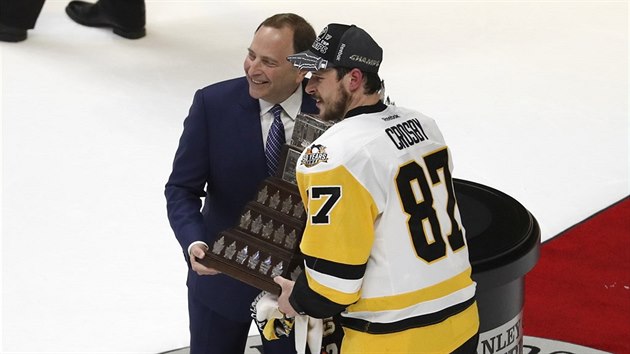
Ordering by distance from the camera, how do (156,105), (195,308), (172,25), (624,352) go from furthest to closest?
(172,25)
(156,105)
(624,352)
(195,308)

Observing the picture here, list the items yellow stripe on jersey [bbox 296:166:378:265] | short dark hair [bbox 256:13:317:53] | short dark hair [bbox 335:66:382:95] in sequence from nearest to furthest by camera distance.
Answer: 1. yellow stripe on jersey [bbox 296:166:378:265]
2. short dark hair [bbox 335:66:382:95]
3. short dark hair [bbox 256:13:317:53]

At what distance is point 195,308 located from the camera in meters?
3.27

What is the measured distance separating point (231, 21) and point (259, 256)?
6.12 meters

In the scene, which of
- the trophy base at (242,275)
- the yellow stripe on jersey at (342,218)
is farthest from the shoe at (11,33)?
the yellow stripe on jersey at (342,218)

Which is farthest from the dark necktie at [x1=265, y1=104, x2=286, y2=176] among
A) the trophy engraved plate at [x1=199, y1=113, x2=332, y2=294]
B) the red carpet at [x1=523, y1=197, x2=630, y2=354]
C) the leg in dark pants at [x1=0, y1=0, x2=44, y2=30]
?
the leg in dark pants at [x1=0, y1=0, x2=44, y2=30]

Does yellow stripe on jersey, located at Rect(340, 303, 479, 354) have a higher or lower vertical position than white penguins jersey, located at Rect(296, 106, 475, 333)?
lower

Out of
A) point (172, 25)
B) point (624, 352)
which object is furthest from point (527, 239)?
point (172, 25)

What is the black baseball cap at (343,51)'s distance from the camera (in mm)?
2564

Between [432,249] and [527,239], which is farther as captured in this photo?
[527,239]

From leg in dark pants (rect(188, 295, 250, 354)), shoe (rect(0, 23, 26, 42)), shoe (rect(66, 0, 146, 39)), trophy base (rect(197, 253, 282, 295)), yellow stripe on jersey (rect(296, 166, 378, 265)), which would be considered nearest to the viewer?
yellow stripe on jersey (rect(296, 166, 378, 265))

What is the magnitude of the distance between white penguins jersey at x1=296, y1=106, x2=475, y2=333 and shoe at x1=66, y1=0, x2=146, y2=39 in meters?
5.71

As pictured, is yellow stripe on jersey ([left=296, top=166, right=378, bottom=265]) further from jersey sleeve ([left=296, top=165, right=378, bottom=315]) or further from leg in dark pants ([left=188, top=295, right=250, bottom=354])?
leg in dark pants ([left=188, top=295, right=250, bottom=354])

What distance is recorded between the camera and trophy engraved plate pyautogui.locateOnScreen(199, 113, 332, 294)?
9.20ft

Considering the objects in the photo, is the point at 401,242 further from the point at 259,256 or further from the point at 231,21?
the point at 231,21
